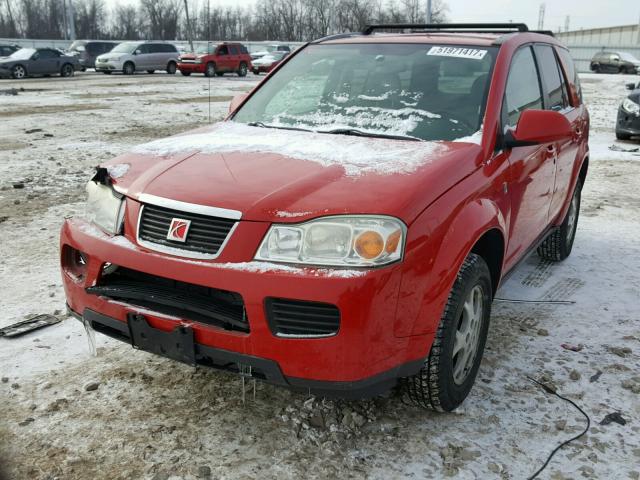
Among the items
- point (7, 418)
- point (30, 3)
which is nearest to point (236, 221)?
point (7, 418)

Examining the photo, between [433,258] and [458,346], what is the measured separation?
616 mm

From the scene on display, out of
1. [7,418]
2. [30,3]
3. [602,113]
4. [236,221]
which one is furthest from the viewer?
[30,3]

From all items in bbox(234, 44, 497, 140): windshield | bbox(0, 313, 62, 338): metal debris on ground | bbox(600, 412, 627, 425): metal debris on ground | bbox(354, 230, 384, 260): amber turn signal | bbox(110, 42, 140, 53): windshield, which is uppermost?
bbox(110, 42, 140, 53): windshield

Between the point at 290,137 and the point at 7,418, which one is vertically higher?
the point at 290,137

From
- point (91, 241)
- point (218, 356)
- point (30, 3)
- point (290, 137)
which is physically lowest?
point (218, 356)

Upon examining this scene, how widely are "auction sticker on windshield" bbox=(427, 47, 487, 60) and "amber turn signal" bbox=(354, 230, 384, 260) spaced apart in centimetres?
169

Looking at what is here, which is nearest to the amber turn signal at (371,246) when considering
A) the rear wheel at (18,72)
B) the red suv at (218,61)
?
the rear wheel at (18,72)

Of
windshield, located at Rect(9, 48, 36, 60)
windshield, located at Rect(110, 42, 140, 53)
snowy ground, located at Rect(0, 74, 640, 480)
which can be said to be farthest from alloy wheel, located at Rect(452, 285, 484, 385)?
windshield, located at Rect(110, 42, 140, 53)

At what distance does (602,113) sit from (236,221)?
54.6 feet

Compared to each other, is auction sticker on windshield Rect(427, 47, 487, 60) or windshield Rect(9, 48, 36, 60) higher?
windshield Rect(9, 48, 36, 60)

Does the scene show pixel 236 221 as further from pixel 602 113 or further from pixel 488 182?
pixel 602 113

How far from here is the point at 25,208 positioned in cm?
626

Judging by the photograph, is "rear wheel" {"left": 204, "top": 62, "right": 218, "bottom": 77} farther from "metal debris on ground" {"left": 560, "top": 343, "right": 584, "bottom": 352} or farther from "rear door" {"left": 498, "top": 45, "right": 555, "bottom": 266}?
"metal debris on ground" {"left": 560, "top": 343, "right": 584, "bottom": 352}

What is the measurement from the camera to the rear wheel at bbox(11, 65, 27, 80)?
26250mm
